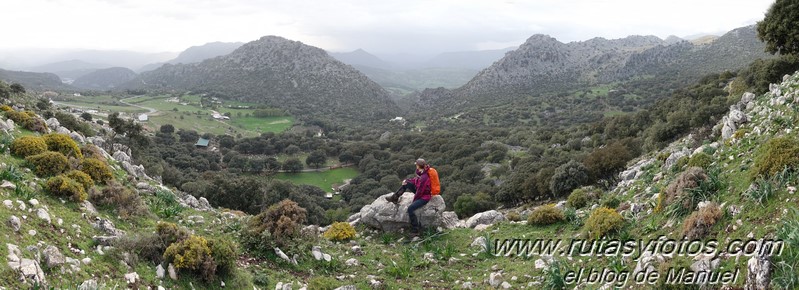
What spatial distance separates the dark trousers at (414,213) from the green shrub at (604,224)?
6317 millimetres

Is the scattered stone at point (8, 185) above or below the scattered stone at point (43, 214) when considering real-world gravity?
above

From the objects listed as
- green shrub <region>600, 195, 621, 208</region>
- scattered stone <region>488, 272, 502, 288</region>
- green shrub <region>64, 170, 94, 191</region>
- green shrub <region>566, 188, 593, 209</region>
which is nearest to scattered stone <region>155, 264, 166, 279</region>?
green shrub <region>64, 170, 94, 191</region>

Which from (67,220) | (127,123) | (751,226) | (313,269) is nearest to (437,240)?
(313,269)

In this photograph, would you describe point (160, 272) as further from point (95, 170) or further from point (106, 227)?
point (95, 170)

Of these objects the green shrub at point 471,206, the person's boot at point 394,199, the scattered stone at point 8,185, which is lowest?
the green shrub at point 471,206

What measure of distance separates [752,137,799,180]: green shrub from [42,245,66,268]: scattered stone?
1476 cm

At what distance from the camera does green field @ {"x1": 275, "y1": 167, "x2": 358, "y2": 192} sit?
83938 mm

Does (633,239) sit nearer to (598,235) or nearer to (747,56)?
(598,235)

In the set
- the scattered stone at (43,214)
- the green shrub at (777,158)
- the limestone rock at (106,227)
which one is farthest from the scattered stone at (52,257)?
the green shrub at (777,158)

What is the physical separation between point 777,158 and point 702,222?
239cm

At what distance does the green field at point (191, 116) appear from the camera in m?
123

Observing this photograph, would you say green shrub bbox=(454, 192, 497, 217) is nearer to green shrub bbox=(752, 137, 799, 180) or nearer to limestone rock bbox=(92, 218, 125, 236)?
green shrub bbox=(752, 137, 799, 180)

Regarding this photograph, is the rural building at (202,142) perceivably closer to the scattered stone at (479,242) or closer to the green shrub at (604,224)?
the scattered stone at (479,242)

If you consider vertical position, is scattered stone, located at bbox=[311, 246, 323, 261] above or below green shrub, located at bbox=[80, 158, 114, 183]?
below
